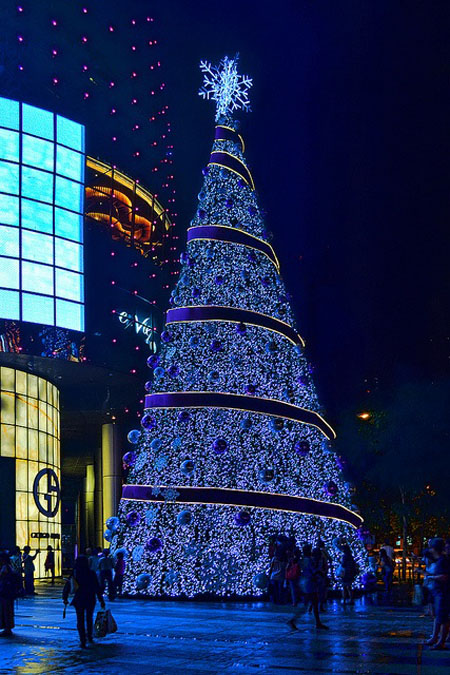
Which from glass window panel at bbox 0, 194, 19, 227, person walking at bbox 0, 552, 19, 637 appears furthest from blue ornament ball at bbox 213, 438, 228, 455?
glass window panel at bbox 0, 194, 19, 227

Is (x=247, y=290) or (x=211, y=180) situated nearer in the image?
(x=247, y=290)

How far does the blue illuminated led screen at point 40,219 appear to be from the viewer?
34.3 metres

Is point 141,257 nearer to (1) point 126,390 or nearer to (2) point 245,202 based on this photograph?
(1) point 126,390

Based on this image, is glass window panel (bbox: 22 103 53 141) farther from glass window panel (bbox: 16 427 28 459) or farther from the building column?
the building column

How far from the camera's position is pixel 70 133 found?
37.9m

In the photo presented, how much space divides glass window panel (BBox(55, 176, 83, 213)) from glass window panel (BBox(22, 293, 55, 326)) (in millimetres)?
4553

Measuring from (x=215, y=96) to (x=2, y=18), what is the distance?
16337 millimetres

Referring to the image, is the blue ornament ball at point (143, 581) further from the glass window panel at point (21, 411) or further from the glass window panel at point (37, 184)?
the glass window panel at point (37, 184)

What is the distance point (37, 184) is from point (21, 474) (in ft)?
40.1

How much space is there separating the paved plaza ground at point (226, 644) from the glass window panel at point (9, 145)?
2165cm

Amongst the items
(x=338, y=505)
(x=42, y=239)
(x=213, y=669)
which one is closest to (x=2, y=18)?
(x=42, y=239)

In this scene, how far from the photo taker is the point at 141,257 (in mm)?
42062

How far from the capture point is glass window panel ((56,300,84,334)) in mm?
35406

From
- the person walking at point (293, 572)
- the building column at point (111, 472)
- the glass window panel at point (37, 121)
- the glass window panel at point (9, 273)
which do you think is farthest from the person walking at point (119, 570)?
the building column at point (111, 472)
